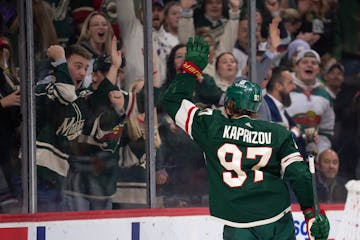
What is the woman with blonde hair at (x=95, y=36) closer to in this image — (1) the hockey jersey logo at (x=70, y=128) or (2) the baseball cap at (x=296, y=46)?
(1) the hockey jersey logo at (x=70, y=128)

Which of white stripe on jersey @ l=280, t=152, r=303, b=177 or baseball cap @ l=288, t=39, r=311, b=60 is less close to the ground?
baseball cap @ l=288, t=39, r=311, b=60

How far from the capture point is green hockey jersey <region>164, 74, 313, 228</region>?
5875 millimetres

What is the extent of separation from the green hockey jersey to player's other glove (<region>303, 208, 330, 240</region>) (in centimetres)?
5

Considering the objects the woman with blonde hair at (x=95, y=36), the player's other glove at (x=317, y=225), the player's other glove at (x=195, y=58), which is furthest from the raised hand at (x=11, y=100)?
the player's other glove at (x=317, y=225)

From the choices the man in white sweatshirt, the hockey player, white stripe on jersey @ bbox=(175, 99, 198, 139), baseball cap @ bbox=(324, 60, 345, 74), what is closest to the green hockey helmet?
the hockey player

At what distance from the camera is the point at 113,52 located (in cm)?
826

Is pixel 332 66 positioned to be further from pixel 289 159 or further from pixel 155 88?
pixel 289 159

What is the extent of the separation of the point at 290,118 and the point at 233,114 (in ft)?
11.1

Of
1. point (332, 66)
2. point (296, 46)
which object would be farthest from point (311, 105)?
point (296, 46)

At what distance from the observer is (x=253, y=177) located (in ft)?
19.4

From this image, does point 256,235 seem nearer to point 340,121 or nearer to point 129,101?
point 129,101

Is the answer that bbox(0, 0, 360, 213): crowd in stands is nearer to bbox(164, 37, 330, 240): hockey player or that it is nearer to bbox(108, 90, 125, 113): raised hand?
bbox(108, 90, 125, 113): raised hand

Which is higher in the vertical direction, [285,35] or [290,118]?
[285,35]

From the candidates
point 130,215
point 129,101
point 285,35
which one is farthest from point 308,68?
point 130,215
